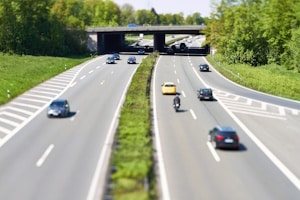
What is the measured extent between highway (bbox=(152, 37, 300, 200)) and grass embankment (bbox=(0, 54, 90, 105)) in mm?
16725

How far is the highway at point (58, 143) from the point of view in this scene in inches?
858

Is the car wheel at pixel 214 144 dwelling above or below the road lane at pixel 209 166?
above

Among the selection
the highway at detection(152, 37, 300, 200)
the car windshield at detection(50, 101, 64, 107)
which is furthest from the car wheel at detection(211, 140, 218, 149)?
the car windshield at detection(50, 101, 64, 107)

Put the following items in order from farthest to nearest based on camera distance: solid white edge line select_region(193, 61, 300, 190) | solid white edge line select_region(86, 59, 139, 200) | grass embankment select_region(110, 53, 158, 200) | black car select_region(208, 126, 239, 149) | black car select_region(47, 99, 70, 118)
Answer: black car select_region(47, 99, 70, 118) → black car select_region(208, 126, 239, 149) → solid white edge line select_region(193, 61, 300, 190) → solid white edge line select_region(86, 59, 139, 200) → grass embankment select_region(110, 53, 158, 200)

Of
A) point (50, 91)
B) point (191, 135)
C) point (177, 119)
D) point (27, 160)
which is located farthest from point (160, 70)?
point (27, 160)

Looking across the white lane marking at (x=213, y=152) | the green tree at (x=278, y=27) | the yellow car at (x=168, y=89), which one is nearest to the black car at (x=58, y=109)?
the white lane marking at (x=213, y=152)

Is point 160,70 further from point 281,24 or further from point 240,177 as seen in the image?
point 240,177

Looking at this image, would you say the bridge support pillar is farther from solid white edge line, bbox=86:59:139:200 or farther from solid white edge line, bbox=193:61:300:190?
solid white edge line, bbox=86:59:139:200

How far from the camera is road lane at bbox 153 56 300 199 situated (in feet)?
71.4

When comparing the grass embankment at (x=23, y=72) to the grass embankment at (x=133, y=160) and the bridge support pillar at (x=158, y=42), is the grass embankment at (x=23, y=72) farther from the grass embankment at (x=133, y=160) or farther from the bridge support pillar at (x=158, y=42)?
the bridge support pillar at (x=158, y=42)

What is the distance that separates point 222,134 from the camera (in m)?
28.9

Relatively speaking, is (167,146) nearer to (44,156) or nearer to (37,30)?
(44,156)

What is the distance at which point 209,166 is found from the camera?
84.3ft

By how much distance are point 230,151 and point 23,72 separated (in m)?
41.9
